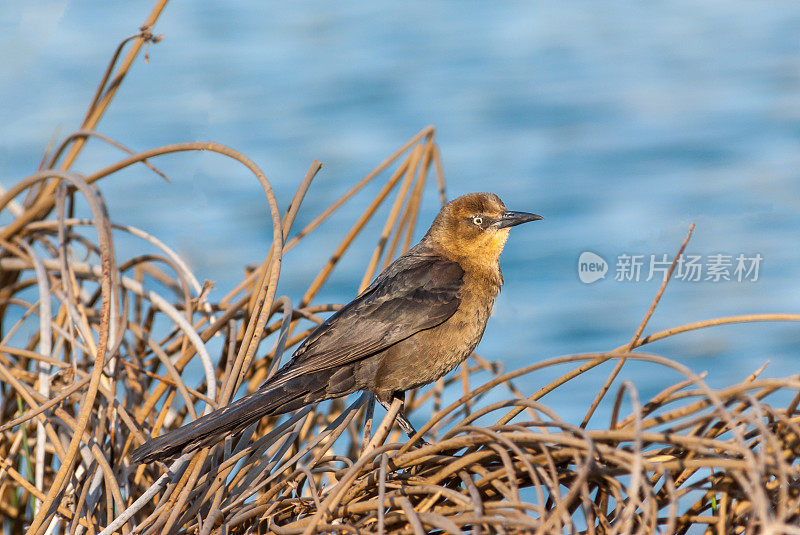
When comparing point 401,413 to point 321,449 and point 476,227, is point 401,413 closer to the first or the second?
point 476,227

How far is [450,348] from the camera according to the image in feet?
10.4

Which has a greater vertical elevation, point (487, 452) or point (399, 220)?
point (399, 220)

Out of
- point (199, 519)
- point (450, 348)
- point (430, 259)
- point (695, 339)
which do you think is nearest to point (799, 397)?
point (199, 519)

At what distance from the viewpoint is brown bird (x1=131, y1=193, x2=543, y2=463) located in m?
2.99

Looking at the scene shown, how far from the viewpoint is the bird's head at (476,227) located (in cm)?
357

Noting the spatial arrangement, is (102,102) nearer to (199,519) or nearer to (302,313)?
(302,313)

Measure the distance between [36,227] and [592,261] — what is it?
3579 mm

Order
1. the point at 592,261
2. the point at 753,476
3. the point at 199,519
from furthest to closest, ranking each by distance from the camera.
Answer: the point at 592,261 < the point at 199,519 < the point at 753,476

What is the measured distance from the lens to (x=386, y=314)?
10.5ft

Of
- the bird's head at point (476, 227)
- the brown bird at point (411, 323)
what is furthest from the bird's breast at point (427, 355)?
the bird's head at point (476, 227)

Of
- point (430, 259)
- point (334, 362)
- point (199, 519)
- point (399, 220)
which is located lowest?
point (199, 519)

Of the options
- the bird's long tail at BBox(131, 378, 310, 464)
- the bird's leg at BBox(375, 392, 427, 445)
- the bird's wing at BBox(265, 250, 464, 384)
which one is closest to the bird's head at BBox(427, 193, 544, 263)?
the bird's wing at BBox(265, 250, 464, 384)

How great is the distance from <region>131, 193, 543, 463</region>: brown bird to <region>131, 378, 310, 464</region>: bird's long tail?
0.34ft

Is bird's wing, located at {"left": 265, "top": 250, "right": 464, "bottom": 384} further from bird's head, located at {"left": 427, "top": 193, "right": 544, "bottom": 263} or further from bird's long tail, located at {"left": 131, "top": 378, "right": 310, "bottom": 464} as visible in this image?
bird's long tail, located at {"left": 131, "top": 378, "right": 310, "bottom": 464}
